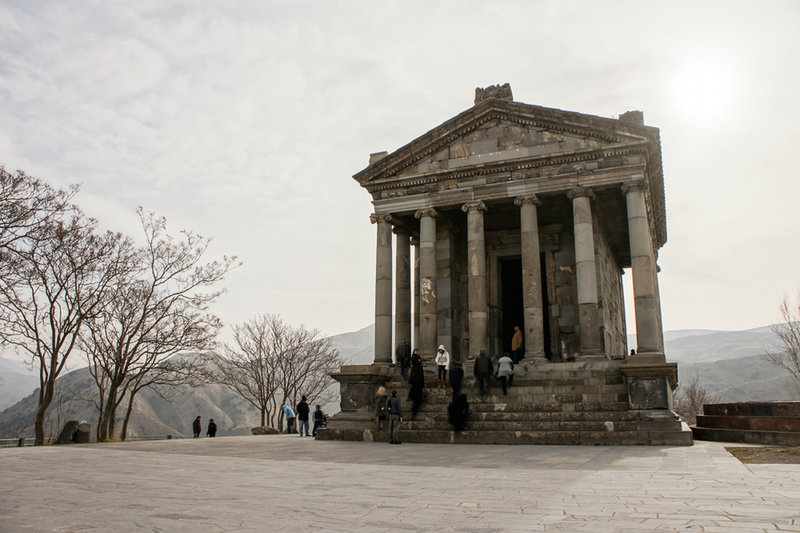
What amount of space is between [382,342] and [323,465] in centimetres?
1143

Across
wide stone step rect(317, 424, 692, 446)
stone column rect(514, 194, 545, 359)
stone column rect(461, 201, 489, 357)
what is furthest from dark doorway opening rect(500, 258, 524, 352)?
wide stone step rect(317, 424, 692, 446)

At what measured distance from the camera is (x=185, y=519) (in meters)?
4.56

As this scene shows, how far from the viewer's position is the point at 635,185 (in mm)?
19000

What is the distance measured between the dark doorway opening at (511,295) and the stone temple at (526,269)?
2.5 inches

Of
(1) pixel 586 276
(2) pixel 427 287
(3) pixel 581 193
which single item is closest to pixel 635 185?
(3) pixel 581 193

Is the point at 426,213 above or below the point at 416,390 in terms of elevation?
above

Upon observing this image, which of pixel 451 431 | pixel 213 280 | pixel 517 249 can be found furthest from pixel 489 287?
pixel 213 280

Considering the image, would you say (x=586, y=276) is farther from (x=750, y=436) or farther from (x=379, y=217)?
(x=379, y=217)

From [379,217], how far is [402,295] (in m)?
3.24

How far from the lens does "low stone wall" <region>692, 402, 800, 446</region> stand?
1321cm

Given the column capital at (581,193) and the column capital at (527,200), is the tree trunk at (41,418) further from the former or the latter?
the column capital at (581,193)

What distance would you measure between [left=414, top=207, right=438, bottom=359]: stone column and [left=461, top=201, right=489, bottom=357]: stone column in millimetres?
1415

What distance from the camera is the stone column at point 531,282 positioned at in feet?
62.3

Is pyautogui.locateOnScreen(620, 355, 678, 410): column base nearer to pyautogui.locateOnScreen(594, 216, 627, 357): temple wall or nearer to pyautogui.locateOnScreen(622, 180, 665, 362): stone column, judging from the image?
pyautogui.locateOnScreen(622, 180, 665, 362): stone column
